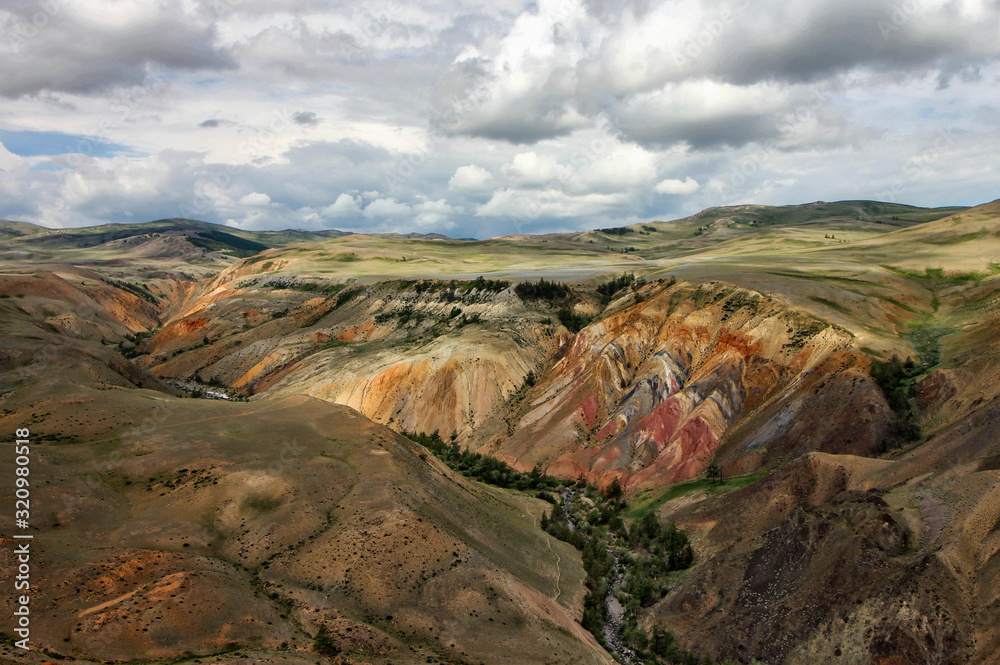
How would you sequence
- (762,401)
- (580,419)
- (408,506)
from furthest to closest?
1. (580,419)
2. (762,401)
3. (408,506)

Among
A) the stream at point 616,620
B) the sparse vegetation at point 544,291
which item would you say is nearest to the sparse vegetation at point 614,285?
the sparse vegetation at point 544,291

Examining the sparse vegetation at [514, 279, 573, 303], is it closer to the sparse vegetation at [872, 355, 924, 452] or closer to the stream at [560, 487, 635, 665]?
the stream at [560, 487, 635, 665]

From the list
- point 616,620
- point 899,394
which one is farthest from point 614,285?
point 616,620

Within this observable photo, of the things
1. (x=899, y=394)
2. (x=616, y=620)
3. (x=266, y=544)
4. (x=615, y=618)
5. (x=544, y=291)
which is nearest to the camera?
(x=266, y=544)

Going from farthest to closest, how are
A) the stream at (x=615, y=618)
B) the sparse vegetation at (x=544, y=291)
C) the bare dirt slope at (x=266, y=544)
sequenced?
the sparse vegetation at (x=544, y=291)
the stream at (x=615, y=618)
the bare dirt slope at (x=266, y=544)

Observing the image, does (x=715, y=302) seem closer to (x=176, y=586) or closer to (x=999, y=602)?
(x=999, y=602)

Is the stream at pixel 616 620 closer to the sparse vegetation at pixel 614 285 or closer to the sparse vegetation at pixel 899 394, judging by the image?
the sparse vegetation at pixel 899 394

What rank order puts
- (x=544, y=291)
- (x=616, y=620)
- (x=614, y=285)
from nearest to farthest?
1. (x=616, y=620)
2. (x=544, y=291)
3. (x=614, y=285)

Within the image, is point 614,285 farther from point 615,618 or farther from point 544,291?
point 615,618

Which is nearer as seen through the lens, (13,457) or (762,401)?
(13,457)

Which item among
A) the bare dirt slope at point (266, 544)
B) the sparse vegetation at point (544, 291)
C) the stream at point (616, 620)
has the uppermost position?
the sparse vegetation at point (544, 291)

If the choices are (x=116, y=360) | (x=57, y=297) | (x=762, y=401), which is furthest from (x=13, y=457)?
(x=57, y=297)
